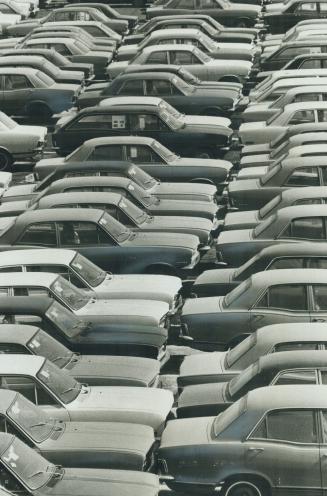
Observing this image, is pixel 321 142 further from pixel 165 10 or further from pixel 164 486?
pixel 165 10

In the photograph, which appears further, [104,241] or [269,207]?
[269,207]

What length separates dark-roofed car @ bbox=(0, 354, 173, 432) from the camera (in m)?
12.8

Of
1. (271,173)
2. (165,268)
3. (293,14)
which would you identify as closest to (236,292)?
(165,268)

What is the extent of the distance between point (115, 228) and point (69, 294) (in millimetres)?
2554

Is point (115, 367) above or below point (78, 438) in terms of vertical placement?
above

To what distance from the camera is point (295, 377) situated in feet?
41.4

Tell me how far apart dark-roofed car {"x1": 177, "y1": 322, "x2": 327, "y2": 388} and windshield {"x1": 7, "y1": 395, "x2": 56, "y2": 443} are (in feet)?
5.96

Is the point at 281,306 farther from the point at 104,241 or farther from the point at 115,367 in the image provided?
the point at 104,241

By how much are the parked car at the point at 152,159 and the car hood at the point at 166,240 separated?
337cm

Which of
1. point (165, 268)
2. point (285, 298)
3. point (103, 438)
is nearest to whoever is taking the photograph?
point (103, 438)

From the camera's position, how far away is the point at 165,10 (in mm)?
35875

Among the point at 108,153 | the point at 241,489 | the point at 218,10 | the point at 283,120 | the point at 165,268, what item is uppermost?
the point at 218,10

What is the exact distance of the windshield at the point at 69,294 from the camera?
50.5ft

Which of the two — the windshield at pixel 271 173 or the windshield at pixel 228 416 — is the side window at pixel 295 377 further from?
the windshield at pixel 271 173
